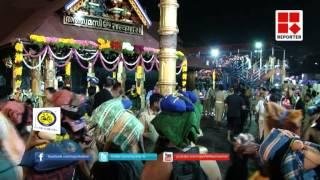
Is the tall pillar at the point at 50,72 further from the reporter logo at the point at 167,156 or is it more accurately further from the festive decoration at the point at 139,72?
the reporter logo at the point at 167,156

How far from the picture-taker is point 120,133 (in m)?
4.66

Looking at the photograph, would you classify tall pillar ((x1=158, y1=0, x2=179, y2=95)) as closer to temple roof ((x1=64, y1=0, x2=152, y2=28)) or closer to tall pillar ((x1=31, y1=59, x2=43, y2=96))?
tall pillar ((x1=31, y1=59, x2=43, y2=96))

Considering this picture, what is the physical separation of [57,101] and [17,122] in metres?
0.53

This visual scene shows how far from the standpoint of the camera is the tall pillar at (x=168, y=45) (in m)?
10.1

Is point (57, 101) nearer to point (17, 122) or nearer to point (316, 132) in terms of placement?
point (17, 122)

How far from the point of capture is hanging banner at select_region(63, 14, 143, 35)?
1824 centimetres

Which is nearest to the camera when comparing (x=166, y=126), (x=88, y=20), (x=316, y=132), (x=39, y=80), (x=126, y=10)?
(x=166, y=126)

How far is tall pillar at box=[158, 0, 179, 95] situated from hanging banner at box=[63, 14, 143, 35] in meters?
8.53

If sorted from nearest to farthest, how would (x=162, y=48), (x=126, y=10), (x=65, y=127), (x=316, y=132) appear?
(x=65, y=127) < (x=316, y=132) < (x=162, y=48) < (x=126, y=10)

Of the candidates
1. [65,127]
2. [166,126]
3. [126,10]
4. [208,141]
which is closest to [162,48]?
[208,141]

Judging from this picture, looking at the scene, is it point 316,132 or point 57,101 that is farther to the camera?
point 316,132

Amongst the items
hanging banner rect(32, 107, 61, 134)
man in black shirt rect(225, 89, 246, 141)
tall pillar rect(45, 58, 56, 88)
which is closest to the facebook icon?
hanging banner rect(32, 107, 61, 134)

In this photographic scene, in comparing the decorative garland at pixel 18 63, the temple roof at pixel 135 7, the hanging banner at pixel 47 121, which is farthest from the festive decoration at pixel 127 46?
the hanging banner at pixel 47 121

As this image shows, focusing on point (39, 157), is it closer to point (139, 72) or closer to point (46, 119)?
point (46, 119)
